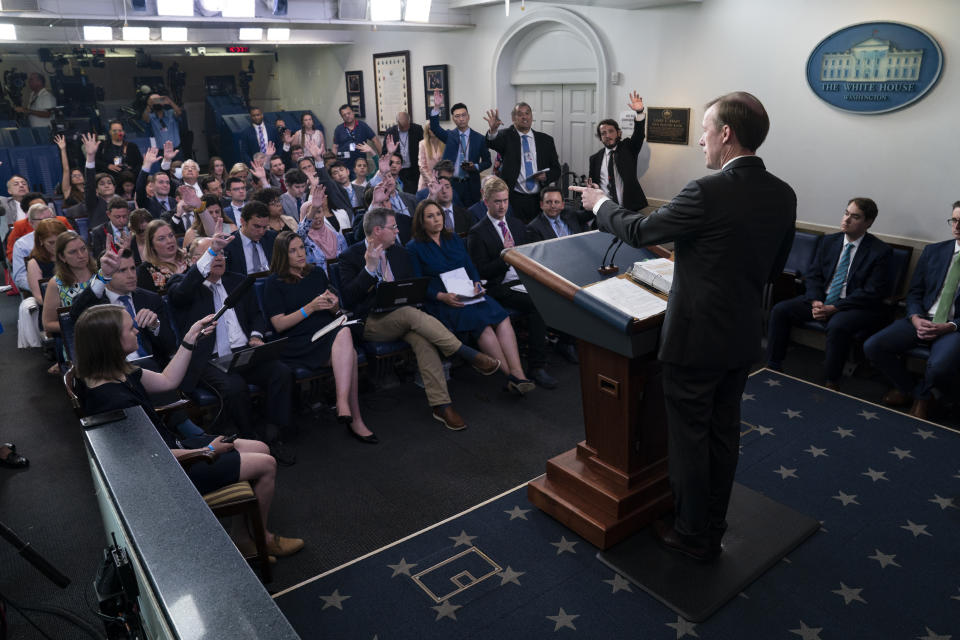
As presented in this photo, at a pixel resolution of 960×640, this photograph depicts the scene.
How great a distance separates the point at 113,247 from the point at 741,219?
4.46 m

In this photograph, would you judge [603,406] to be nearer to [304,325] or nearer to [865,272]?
[304,325]

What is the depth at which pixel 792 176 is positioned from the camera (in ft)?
18.3

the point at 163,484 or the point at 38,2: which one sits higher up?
the point at 38,2

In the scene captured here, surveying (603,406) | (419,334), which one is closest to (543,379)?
(419,334)

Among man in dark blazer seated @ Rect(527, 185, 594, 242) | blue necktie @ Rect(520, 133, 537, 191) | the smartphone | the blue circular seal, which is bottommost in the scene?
the smartphone

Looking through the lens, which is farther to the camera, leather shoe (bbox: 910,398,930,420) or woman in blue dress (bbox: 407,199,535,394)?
woman in blue dress (bbox: 407,199,535,394)

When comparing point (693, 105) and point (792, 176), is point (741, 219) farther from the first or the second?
point (693, 105)

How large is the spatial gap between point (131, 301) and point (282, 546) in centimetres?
164

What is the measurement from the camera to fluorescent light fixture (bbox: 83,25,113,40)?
→ 788 centimetres

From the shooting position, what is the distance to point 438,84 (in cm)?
948

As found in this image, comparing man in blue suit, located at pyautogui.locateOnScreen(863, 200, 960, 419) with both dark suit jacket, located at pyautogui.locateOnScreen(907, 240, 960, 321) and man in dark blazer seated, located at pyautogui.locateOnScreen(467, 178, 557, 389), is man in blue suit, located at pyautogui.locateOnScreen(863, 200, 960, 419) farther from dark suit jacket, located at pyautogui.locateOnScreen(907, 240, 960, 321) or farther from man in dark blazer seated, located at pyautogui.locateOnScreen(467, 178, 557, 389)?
man in dark blazer seated, located at pyautogui.locateOnScreen(467, 178, 557, 389)

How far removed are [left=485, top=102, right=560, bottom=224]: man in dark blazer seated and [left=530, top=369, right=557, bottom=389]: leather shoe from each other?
96.2 inches

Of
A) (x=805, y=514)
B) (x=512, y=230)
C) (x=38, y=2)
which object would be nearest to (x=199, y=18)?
(x=38, y=2)

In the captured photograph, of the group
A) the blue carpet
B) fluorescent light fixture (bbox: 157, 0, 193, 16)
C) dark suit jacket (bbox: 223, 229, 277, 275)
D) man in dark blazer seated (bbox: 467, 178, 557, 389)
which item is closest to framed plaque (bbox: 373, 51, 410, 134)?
fluorescent light fixture (bbox: 157, 0, 193, 16)
